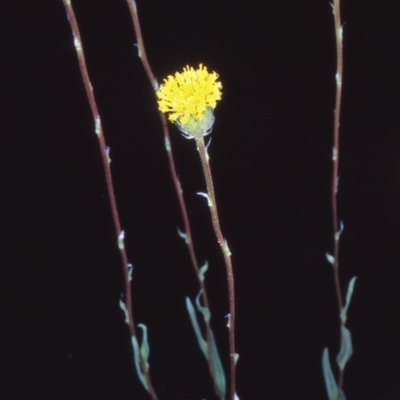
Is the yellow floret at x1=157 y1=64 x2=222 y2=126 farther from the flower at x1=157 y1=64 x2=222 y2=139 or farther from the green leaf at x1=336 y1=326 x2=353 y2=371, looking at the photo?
the green leaf at x1=336 y1=326 x2=353 y2=371

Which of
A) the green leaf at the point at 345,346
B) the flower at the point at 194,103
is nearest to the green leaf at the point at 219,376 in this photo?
the green leaf at the point at 345,346

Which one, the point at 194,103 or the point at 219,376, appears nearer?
the point at 194,103

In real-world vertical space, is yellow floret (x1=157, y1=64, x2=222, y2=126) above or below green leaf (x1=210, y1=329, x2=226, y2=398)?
above

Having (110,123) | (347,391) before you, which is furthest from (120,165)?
(347,391)

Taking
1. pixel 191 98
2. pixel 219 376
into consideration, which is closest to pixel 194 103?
pixel 191 98

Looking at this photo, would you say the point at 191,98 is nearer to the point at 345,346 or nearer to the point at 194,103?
the point at 194,103

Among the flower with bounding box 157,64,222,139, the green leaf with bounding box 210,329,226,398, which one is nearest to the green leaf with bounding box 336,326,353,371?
the green leaf with bounding box 210,329,226,398

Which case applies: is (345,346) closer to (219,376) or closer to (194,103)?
(219,376)

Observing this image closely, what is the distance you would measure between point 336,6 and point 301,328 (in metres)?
0.94

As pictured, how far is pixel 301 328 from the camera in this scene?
1775 mm

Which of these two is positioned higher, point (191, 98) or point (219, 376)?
point (191, 98)

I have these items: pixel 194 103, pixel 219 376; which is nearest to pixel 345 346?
pixel 219 376

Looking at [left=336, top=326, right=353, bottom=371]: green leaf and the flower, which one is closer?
the flower

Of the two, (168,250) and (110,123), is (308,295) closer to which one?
(168,250)
